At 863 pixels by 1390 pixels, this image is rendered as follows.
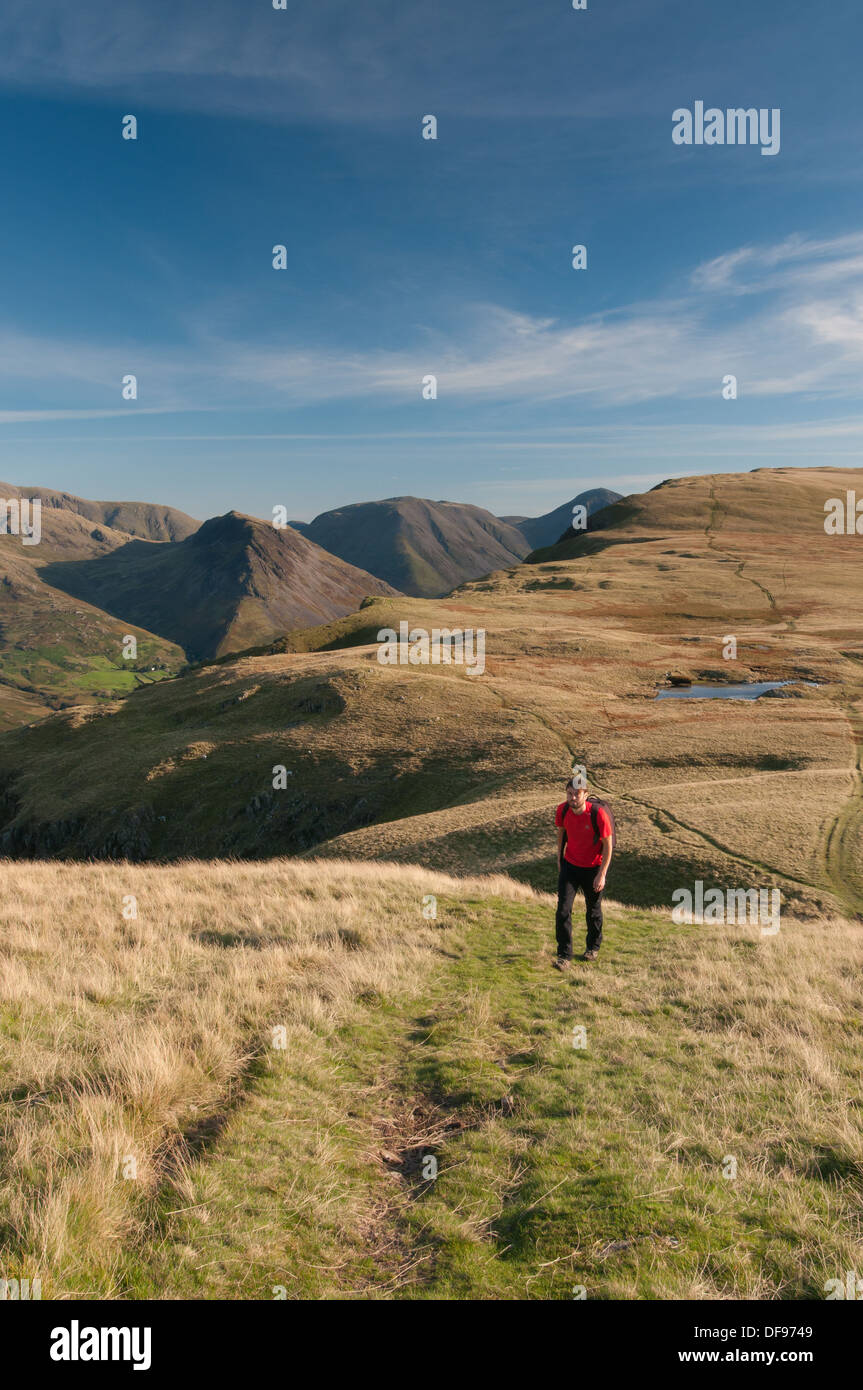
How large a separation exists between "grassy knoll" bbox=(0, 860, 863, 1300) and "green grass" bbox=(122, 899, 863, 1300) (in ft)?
0.10

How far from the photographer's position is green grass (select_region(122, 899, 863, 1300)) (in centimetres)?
530

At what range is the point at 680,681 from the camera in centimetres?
6219

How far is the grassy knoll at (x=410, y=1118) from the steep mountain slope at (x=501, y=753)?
45.8ft

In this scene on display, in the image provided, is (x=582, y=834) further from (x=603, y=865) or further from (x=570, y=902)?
(x=570, y=902)

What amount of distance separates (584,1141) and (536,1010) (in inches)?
146

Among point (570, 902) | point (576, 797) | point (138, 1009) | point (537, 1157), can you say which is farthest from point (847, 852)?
point (138, 1009)

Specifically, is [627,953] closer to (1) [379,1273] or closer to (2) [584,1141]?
(2) [584,1141]

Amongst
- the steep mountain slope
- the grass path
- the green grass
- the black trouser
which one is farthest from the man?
the grass path

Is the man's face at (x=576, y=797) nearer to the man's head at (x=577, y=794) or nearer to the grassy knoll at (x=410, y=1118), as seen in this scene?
the man's head at (x=577, y=794)

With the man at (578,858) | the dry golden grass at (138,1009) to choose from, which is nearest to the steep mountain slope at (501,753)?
the man at (578,858)

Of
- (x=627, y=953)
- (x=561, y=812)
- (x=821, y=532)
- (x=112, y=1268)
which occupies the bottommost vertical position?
(x=627, y=953)

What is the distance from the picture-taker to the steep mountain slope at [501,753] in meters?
27.5
